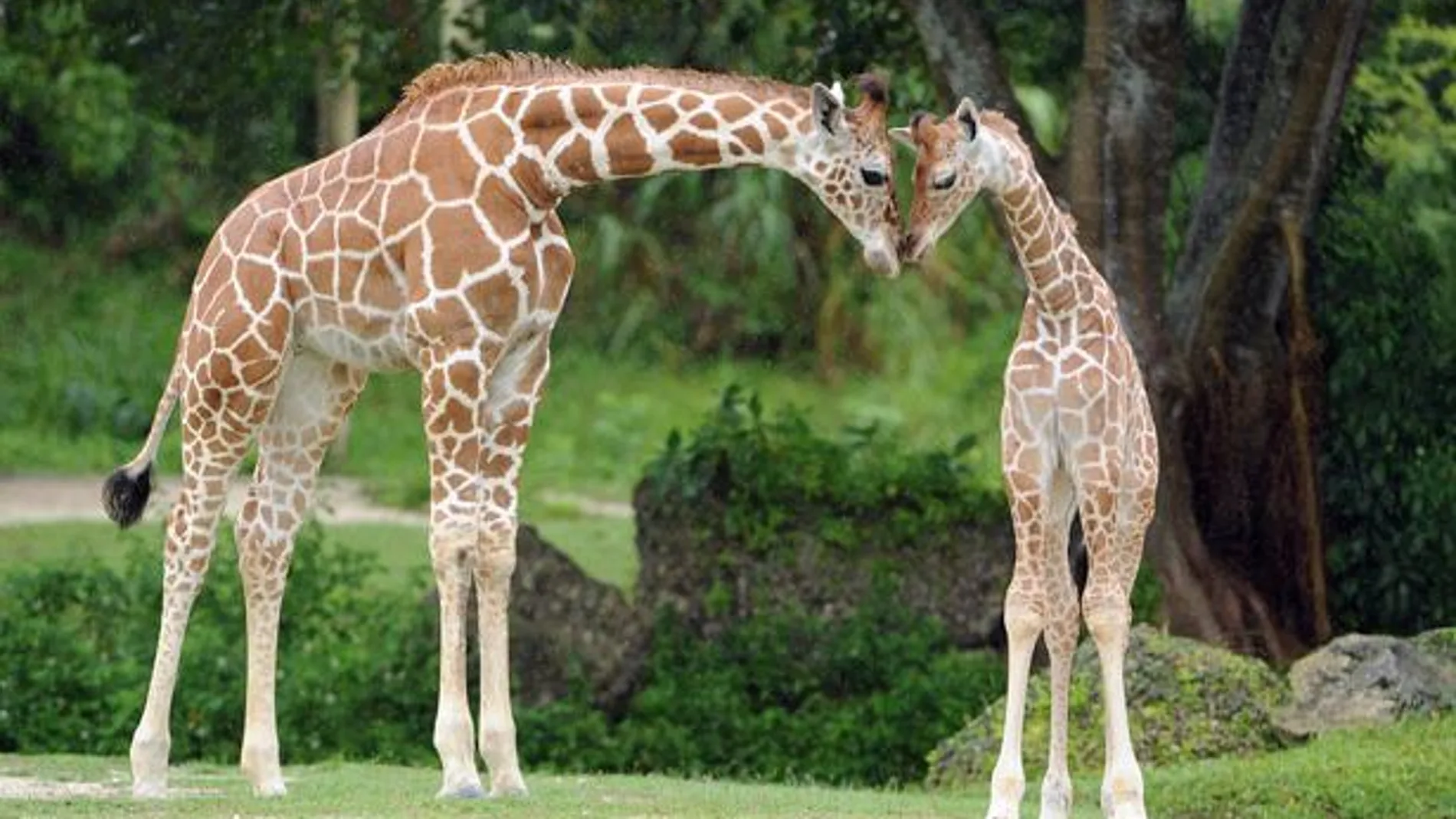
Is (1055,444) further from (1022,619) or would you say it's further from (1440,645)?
(1440,645)

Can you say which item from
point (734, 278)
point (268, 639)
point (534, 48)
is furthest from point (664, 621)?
point (734, 278)

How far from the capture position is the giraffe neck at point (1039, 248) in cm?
896

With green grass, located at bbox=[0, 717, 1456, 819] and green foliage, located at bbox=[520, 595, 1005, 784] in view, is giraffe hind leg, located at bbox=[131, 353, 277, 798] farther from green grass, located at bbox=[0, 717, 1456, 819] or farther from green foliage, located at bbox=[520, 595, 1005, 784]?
green foliage, located at bbox=[520, 595, 1005, 784]

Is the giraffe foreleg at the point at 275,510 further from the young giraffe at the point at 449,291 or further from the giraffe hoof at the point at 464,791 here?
the giraffe hoof at the point at 464,791

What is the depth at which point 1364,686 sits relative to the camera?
494 inches

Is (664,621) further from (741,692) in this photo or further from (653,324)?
(653,324)

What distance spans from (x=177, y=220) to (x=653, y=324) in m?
3.84

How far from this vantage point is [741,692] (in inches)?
611

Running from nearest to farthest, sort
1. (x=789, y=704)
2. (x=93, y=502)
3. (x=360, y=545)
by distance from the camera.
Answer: (x=789, y=704) < (x=360, y=545) < (x=93, y=502)

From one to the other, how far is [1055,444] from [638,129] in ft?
5.77

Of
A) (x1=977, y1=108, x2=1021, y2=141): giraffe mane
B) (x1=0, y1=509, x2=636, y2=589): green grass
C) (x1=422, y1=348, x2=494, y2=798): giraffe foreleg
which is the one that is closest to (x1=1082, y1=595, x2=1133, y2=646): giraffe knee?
(x1=977, y1=108, x2=1021, y2=141): giraffe mane

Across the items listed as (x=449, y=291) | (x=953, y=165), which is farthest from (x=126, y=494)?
(x=953, y=165)

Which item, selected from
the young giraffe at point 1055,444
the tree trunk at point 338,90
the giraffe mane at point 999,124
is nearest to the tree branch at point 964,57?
the tree trunk at point 338,90

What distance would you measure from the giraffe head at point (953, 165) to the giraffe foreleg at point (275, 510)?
2.33 metres
